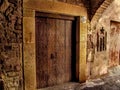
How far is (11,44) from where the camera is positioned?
3.07 m

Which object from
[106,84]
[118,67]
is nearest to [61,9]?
[106,84]

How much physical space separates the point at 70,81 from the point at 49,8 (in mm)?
2037

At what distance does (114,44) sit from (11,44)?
4.17 m

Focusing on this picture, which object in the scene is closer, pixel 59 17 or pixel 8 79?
pixel 8 79

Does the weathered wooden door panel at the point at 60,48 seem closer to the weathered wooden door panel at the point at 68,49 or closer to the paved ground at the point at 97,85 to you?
the weathered wooden door panel at the point at 68,49

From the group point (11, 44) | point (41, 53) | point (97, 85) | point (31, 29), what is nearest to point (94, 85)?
point (97, 85)

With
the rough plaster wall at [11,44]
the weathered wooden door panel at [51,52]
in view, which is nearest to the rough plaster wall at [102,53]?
the weathered wooden door panel at [51,52]

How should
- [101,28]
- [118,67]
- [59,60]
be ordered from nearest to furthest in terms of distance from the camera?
1. [59,60]
2. [101,28]
3. [118,67]

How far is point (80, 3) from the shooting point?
4.26 meters

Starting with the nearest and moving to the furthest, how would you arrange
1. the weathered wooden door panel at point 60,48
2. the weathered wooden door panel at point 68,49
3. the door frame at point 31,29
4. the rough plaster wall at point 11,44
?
the rough plaster wall at point 11,44, the door frame at point 31,29, the weathered wooden door panel at point 60,48, the weathered wooden door panel at point 68,49

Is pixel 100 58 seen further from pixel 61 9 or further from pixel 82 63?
pixel 61 9

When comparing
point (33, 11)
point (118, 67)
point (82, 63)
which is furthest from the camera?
point (118, 67)

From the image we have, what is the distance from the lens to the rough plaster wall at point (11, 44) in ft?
9.66

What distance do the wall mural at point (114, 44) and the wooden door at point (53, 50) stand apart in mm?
2163
